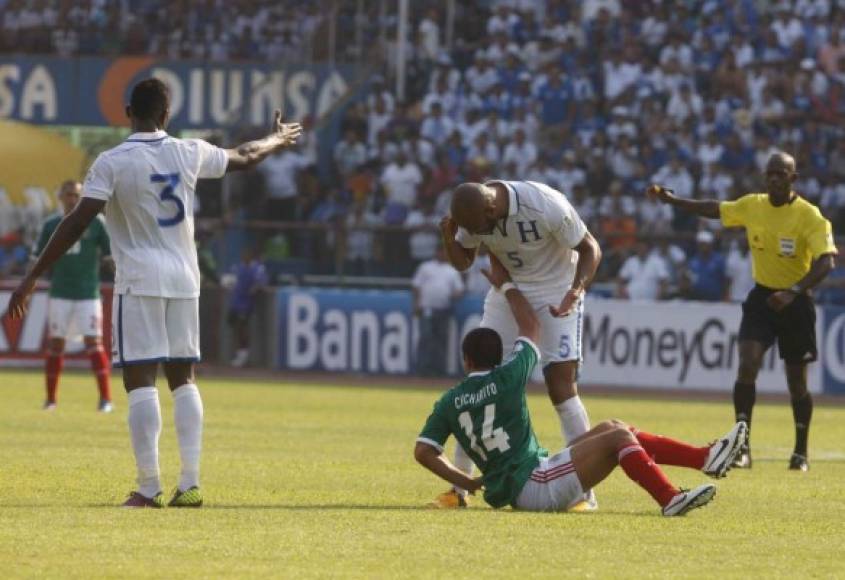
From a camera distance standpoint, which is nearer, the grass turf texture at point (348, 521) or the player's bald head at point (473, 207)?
the grass turf texture at point (348, 521)

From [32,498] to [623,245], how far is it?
18.8m

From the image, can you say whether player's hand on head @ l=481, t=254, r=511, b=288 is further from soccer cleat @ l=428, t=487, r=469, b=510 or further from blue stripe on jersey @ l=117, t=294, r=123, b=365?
blue stripe on jersey @ l=117, t=294, r=123, b=365

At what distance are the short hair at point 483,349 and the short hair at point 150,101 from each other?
7.11ft

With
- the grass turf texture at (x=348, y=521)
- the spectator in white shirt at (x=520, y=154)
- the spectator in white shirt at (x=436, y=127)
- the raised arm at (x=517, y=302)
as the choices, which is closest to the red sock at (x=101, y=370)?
the grass turf texture at (x=348, y=521)

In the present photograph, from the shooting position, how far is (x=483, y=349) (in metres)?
10.8

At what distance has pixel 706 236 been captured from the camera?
28703mm

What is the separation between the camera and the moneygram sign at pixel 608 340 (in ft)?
91.5

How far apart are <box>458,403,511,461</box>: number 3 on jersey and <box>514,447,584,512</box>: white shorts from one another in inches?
10.5

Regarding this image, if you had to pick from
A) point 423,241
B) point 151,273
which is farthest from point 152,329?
point 423,241

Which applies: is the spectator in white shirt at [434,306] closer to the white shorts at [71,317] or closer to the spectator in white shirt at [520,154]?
the spectator in white shirt at [520,154]

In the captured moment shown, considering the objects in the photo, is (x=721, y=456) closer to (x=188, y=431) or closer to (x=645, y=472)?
(x=645, y=472)

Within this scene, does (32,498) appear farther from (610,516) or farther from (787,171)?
(787,171)

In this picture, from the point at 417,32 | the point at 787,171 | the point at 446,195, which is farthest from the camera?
the point at 417,32

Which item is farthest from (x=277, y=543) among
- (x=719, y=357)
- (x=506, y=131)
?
(x=506, y=131)
